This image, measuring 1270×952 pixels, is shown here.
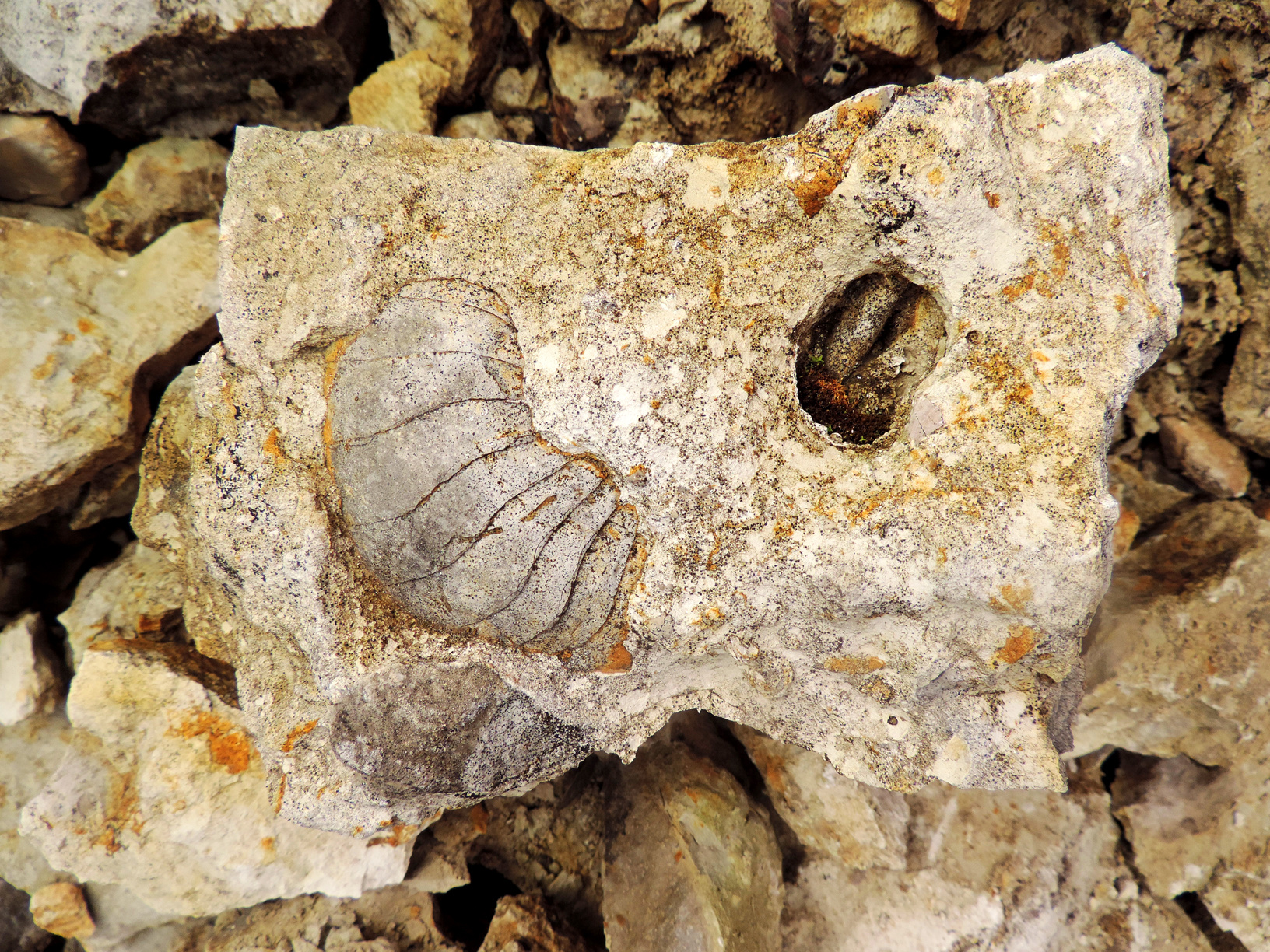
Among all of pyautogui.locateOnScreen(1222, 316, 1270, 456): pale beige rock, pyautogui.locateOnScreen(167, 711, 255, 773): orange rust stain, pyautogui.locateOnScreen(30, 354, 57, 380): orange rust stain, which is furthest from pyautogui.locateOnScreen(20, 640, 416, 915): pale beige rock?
pyautogui.locateOnScreen(1222, 316, 1270, 456): pale beige rock

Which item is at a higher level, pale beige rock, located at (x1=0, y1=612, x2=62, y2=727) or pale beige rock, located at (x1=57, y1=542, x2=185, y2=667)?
pale beige rock, located at (x1=57, y1=542, x2=185, y2=667)

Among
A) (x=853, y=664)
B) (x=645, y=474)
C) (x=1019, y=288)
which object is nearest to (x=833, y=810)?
(x=853, y=664)

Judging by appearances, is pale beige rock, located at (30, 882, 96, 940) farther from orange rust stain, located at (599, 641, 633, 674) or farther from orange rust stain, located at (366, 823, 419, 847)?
orange rust stain, located at (599, 641, 633, 674)

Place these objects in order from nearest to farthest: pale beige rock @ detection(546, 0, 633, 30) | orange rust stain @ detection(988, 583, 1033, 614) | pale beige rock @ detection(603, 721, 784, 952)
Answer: orange rust stain @ detection(988, 583, 1033, 614) → pale beige rock @ detection(603, 721, 784, 952) → pale beige rock @ detection(546, 0, 633, 30)

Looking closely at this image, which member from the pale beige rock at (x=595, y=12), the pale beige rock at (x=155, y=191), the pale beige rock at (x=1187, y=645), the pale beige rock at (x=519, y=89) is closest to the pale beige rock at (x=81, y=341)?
the pale beige rock at (x=155, y=191)

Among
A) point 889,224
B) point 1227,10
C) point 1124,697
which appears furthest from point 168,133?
point 1124,697

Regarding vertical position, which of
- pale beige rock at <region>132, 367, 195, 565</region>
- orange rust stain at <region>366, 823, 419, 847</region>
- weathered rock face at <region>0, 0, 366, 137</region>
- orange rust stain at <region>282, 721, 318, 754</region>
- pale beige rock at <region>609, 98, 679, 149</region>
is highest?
pale beige rock at <region>609, 98, 679, 149</region>
